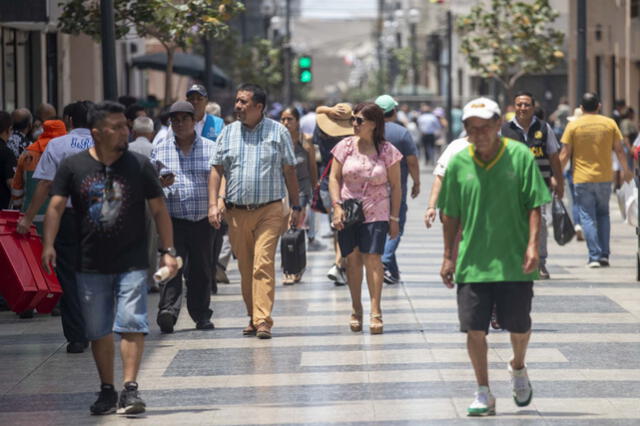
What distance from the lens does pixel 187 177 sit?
11.8 m

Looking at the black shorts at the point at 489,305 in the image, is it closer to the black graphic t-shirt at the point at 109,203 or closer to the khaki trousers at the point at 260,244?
the black graphic t-shirt at the point at 109,203

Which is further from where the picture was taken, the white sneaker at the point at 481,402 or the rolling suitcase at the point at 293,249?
the rolling suitcase at the point at 293,249

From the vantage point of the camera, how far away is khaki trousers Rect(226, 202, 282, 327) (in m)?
11.3

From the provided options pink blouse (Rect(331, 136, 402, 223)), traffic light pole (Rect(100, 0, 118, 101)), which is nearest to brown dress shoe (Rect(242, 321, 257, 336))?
pink blouse (Rect(331, 136, 402, 223))

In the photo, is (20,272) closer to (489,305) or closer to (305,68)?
(489,305)

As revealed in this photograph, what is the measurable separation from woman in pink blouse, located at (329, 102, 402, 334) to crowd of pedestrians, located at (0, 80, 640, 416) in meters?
0.01

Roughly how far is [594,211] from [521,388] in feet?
27.7

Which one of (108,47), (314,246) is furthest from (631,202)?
(108,47)

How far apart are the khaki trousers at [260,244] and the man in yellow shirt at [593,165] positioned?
539cm

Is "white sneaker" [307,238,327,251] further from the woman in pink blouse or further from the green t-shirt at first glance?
the green t-shirt

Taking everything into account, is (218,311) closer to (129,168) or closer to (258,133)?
(258,133)

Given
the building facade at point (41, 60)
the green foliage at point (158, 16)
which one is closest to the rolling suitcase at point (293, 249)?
the green foliage at point (158, 16)

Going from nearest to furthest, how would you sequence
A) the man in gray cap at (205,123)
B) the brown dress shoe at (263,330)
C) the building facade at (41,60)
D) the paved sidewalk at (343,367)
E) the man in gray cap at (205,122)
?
the paved sidewalk at (343,367)
the brown dress shoe at (263,330)
the man in gray cap at (205,122)
the man in gray cap at (205,123)
the building facade at (41,60)

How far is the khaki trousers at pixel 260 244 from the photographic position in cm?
1129
